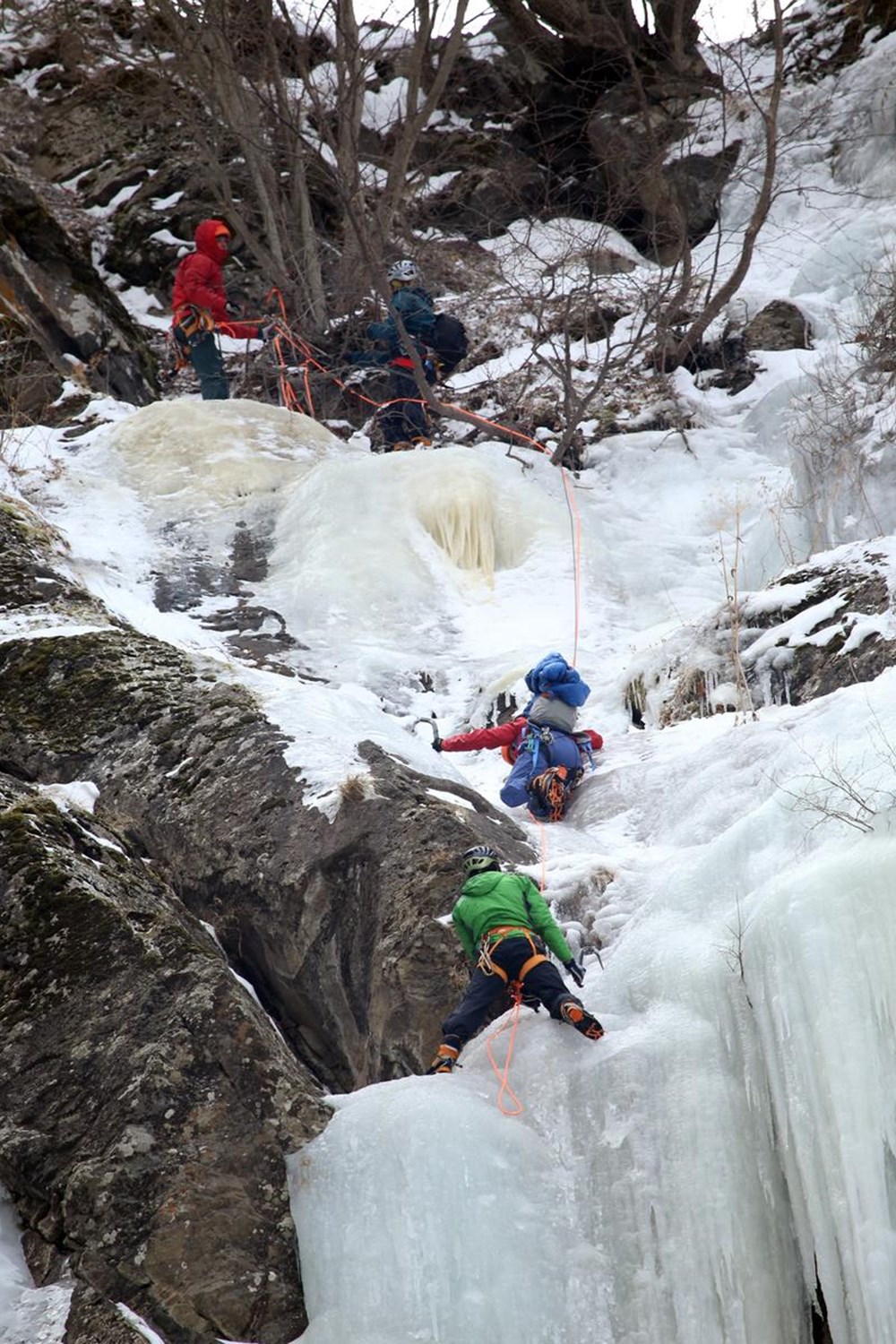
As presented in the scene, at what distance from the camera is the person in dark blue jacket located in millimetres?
10695

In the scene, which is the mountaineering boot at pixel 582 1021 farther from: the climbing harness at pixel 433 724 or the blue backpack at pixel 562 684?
the blue backpack at pixel 562 684

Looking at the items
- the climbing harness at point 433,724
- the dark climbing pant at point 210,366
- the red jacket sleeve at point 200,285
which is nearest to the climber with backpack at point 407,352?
the dark climbing pant at point 210,366

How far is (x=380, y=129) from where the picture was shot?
1522 centimetres

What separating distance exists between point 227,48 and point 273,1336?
37.0 ft

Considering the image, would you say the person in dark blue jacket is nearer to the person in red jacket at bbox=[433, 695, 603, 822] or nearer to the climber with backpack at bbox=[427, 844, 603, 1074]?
the person in red jacket at bbox=[433, 695, 603, 822]

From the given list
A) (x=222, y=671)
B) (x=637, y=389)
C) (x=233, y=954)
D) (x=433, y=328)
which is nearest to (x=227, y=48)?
(x=433, y=328)

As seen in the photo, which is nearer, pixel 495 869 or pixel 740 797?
pixel 495 869

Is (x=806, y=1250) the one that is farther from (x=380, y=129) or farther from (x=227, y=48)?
(x=380, y=129)

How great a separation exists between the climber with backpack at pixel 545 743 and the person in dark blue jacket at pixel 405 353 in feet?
15.0

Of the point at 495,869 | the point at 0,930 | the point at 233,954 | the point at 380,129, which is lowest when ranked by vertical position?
the point at 233,954

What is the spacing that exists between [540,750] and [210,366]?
6.29m

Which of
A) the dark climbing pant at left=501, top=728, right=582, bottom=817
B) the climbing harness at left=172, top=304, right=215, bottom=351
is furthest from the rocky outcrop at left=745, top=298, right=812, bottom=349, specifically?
the dark climbing pant at left=501, top=728, right=582, bottom=817

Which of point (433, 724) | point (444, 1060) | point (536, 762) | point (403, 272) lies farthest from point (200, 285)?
point (444, 1060)

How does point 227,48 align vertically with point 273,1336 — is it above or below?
above
